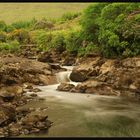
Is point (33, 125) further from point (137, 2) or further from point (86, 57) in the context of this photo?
point (137, 2)

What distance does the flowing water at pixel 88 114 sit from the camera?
3544 centimetres

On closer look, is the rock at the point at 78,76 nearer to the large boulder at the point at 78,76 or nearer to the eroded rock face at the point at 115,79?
the large boulder at the point at 78,76

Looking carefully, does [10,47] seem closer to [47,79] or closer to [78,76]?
[47,79]

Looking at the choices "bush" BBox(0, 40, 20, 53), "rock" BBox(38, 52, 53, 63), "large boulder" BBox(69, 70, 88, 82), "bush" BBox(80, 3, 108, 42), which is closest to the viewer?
"large boulder" BBox(69, 70, 88, 82)

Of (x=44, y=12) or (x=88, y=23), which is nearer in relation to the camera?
(x=88, y=23)

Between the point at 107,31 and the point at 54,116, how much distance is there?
73.5 ft

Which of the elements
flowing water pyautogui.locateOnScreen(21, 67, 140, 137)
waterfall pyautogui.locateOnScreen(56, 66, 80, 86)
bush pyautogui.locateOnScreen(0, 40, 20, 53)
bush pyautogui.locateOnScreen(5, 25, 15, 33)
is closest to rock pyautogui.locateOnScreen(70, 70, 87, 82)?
waterfall pyautogui.locateOnScreen(56, 66, 80, 86)

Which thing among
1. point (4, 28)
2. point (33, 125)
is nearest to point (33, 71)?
point (33, 125)

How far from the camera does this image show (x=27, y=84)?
5644 cm

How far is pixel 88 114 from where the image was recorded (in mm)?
41469

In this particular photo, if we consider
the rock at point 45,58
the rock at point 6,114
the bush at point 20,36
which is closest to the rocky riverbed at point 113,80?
the rock at point 6,114

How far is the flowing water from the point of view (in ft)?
116

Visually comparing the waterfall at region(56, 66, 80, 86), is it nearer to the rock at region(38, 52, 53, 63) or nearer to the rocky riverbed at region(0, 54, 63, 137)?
the rocky riverbed at region(0, 54, 63, 137)

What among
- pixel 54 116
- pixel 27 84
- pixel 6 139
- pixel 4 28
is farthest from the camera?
pixel 4 28
